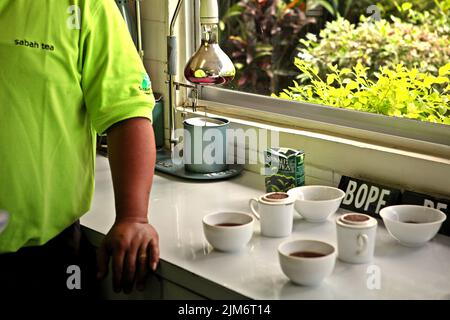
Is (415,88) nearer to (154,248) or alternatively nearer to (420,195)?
(420,195)

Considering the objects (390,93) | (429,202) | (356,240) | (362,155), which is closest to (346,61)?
(390,93)

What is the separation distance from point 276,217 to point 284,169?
268 millimetres

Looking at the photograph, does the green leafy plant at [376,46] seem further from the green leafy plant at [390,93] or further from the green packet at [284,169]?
the green packet at [284,169]

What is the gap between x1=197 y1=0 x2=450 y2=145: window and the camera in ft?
Result: 6.49

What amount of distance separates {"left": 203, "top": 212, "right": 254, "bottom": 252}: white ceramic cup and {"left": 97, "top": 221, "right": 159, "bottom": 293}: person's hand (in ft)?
0.40

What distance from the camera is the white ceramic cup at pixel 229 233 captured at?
157 cm

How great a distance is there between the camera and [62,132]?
158 centimetres

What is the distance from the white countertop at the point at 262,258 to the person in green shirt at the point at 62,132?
0.14 metres

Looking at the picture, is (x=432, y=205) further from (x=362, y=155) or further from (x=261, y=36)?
(x=261, y=36)

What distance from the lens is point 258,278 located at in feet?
4.79

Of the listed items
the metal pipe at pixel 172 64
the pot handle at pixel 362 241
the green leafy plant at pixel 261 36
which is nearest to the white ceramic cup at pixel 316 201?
the pot handle at pixel 362 241

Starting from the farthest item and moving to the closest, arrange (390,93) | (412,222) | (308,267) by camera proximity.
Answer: (390,93) < (412,222) < (308,267)

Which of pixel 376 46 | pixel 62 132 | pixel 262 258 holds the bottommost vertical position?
pixel 262 258

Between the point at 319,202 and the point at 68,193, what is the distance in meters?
0.59
